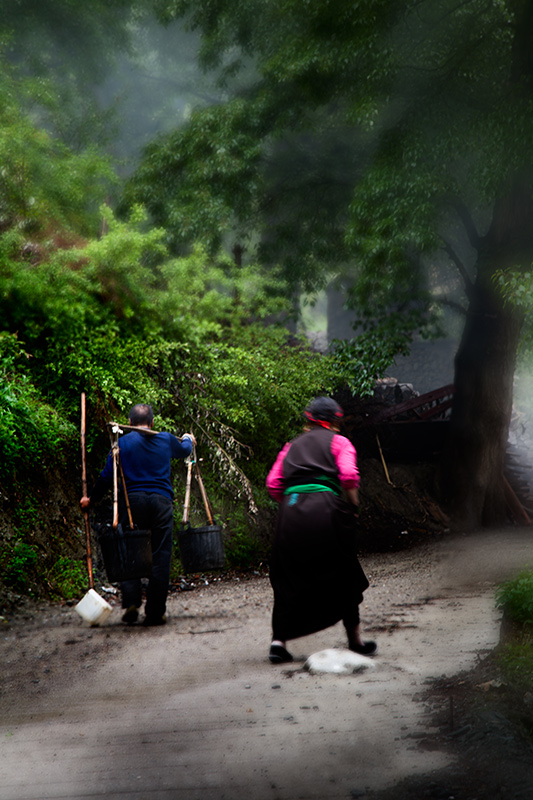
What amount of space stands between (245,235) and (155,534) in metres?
8.98

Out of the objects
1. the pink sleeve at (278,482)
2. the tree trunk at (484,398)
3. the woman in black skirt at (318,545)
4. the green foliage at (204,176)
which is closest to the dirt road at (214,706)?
the woman in black skirt at (318,545)

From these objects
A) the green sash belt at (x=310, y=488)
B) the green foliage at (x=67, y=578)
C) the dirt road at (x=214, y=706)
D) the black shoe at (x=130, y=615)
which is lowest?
the dirt road at (x=214, y=706)

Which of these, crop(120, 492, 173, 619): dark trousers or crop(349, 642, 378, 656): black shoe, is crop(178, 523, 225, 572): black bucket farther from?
crop(349, 642, 378, 656): black shoe

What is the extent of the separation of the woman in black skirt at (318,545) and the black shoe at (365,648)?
0.15 ft

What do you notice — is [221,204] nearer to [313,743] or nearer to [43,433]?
[43,433]

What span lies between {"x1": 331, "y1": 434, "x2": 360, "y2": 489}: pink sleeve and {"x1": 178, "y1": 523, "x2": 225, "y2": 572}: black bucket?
2131 millimetres

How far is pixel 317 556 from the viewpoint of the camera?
15.6 feet

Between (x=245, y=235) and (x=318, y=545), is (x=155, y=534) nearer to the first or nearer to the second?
(x=318, y=545)

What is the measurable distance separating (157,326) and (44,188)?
2912 millimetres

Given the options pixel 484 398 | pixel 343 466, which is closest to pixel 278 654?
pixel 343 466

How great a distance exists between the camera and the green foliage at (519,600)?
5.22 m

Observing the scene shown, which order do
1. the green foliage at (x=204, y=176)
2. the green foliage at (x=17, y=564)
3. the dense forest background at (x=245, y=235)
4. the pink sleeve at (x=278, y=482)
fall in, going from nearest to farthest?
the pink sleeve at (x=278, y=482)
the green foliage at (x=17, y=564)
the dense forest background at (x=245, y=235)
the green foliage at (x=204, y=176)

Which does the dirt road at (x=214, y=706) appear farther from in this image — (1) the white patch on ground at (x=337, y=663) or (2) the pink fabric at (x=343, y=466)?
(2) the pink fabric at (x=343, y=466)

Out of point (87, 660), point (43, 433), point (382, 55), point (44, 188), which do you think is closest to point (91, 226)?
point (44, 188)
